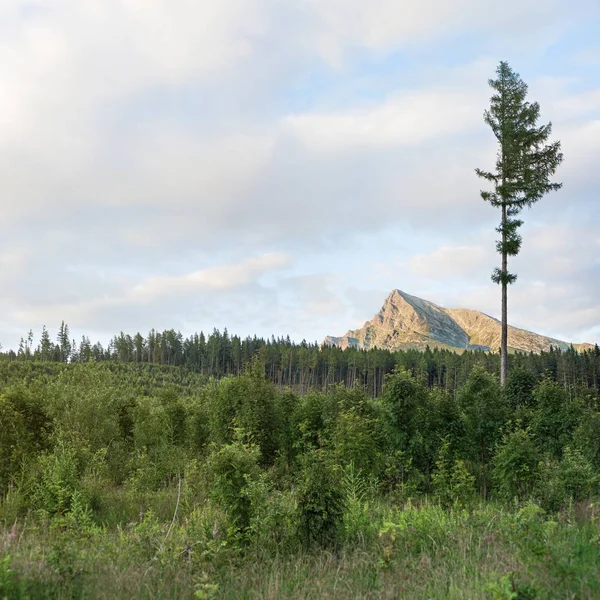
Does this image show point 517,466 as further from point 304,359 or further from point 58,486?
point 304,359

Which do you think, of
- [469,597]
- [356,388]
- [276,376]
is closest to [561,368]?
[276,376]

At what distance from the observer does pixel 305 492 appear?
681 centimetres

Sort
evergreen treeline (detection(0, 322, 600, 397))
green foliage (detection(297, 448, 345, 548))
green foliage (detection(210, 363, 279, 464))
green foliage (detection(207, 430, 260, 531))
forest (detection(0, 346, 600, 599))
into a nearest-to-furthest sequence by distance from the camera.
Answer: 1. forest (detection(0, 346, 600, 599))
2. green foliage (detection(297, 448, 345, 548))
3. green foliage (detection(207, 430, 260, 531))
4. green foliage (detection(210, 363, 279, 464))
5. evergreen treeline (detection(0, 322, 600, 397))

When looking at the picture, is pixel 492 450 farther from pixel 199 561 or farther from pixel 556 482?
pixel 199 561

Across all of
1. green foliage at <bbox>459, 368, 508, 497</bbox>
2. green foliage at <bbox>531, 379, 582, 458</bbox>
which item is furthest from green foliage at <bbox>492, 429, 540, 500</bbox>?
green foliage at <bbox>531, 379, 582, 458</bbox>

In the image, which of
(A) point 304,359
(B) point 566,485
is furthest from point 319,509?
(A) point 304,359

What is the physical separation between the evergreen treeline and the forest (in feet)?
241

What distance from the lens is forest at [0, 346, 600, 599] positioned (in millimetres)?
5125

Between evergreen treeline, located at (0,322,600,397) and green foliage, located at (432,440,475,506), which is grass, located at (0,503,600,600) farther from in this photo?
evergreen treeline, located at (0,322,600,397)

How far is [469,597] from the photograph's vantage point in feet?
14.5

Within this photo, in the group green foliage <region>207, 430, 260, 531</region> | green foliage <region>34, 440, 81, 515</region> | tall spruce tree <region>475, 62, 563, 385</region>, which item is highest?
tall spruce tree <region>475, 62, 563, 385</region>

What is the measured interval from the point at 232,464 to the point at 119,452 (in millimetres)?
15303

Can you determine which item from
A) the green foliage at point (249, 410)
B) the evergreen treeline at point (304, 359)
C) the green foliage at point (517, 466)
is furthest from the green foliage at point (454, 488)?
the evergreen treeline at point (304, 359)

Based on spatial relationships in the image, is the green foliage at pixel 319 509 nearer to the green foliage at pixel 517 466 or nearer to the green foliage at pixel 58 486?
the green foliage at pixel 517 466
